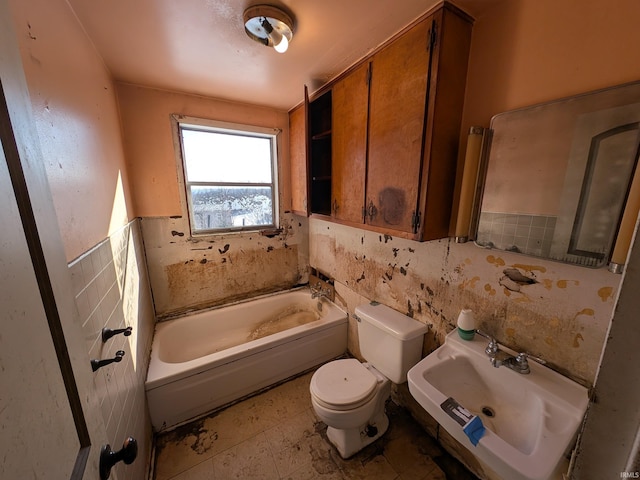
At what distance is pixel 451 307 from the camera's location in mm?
1312

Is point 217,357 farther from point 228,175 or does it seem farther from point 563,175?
point 563,175

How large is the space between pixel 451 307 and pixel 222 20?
1803 mm

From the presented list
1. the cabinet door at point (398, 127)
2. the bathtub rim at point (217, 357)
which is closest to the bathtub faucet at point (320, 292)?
the bathtub rim at point (217, 357)

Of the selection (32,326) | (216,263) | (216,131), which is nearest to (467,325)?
(32,326)

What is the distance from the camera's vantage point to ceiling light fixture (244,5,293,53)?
3.36 ft

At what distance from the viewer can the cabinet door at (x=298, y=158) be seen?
2123 mm

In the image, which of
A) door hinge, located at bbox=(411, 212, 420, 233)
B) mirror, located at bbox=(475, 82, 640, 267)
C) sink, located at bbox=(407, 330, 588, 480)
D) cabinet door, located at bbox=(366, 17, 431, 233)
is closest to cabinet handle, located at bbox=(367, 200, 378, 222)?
cabinet door, located at bbox=(366, 17, 431, 233)

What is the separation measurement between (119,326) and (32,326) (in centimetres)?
100

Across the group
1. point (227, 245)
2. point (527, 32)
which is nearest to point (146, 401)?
point (227, 245)

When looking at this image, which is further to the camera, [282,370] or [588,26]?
[282,370]

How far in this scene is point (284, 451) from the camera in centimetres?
145

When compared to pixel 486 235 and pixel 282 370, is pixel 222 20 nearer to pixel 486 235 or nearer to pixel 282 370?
pixel 486 235

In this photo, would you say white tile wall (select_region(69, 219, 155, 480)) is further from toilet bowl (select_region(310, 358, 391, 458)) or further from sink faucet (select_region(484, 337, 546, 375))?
sink faucet (select_region(484, 337, 546, 375))

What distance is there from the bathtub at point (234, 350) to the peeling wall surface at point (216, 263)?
139 mm
